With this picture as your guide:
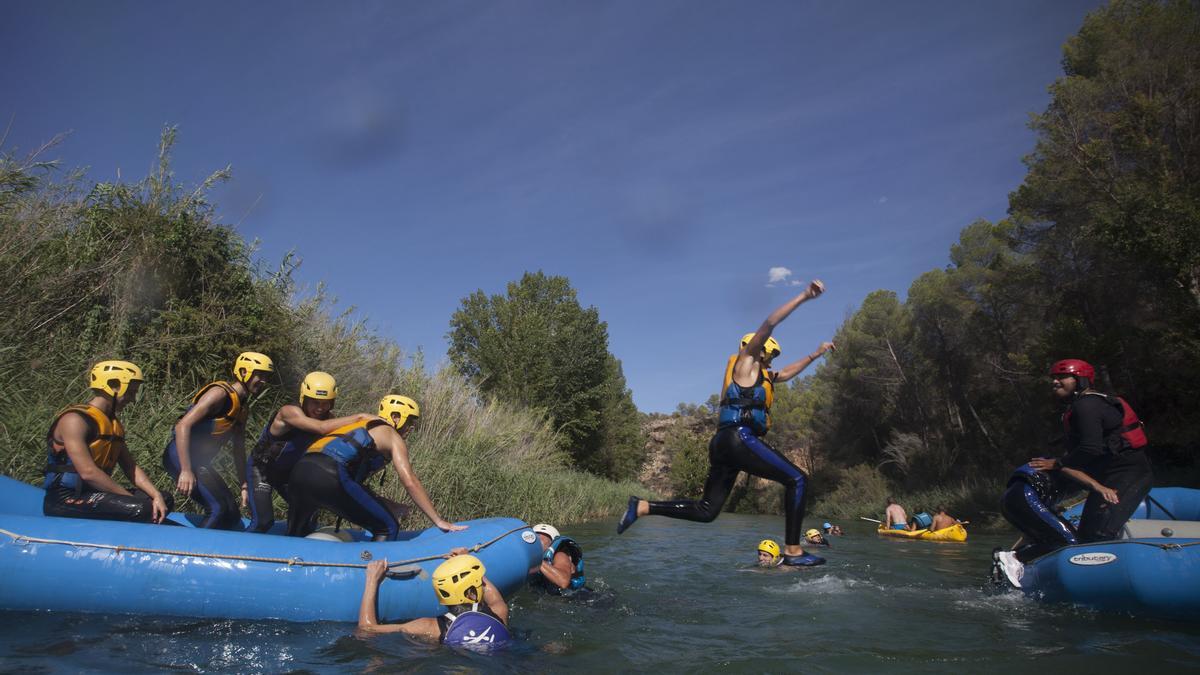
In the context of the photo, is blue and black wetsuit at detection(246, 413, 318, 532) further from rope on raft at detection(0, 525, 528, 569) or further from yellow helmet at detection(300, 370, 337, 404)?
rope on raft at detection(0, 525, 528, 569)

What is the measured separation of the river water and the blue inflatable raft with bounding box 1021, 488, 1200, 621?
129 millimetres

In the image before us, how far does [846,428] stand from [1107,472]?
2867cm

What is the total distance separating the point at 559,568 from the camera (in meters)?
6.14

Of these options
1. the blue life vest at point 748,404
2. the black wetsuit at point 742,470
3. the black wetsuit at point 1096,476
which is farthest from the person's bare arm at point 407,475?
the black wetsuit at point 1096,476

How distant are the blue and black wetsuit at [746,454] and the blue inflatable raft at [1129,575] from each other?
1.92 meters

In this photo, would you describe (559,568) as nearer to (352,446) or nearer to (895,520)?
(352,446)

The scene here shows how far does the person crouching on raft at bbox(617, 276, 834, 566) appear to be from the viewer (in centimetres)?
598

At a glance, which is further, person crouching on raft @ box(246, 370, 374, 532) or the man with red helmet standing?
the man with red helmet standing

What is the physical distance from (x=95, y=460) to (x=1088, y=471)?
7.75 m

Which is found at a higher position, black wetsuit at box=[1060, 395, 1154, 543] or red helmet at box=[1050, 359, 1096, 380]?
red helmet at box=[1050, 359, 1096, 380]

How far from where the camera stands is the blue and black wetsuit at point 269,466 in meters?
5.53

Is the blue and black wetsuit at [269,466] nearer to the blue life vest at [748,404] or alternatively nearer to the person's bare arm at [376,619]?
the person's bare arm at [376,619]

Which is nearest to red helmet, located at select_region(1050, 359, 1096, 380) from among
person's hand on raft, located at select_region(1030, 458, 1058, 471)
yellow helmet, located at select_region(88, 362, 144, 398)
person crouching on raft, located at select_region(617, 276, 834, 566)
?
person's hand on raft, located at select_region(1030, 458, 1058, 471)

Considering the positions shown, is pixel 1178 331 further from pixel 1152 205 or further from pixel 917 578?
pixel 917 578
